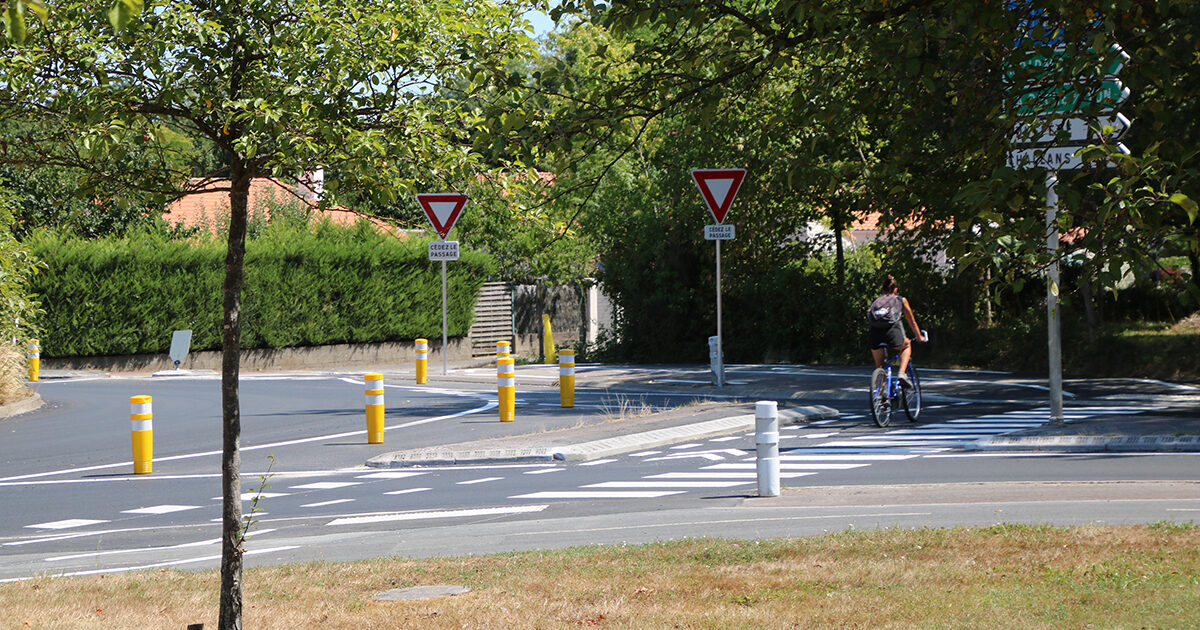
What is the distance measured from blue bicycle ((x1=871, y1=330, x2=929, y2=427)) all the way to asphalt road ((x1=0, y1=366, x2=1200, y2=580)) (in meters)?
0.25

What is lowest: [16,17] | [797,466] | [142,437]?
[797,466]

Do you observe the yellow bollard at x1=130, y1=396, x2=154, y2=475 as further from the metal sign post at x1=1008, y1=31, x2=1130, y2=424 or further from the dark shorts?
the metal sign post at x1=1008, y1=31, x2=1130, y2=424

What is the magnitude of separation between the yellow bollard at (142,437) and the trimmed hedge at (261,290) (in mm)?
16174

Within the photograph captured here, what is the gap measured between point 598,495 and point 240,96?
6160mm

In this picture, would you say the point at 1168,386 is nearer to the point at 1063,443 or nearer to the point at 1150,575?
the point at 1063,443

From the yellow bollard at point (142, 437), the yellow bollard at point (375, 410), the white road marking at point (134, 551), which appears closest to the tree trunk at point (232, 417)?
the white road marking at point (134, 551)

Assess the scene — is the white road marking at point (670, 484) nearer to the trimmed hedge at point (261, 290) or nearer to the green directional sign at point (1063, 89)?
the green directional sign at point (1063, 89)

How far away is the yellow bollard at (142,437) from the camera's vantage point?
533 inches

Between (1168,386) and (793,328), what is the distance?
371 inches

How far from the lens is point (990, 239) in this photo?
16.1ft

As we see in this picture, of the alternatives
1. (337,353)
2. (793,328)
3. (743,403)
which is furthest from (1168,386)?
(337,353)

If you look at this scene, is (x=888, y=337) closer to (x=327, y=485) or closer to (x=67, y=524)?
(x=327, y=485)

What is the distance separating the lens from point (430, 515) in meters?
10.8

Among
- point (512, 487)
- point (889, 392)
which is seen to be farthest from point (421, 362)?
point (512, 487)
